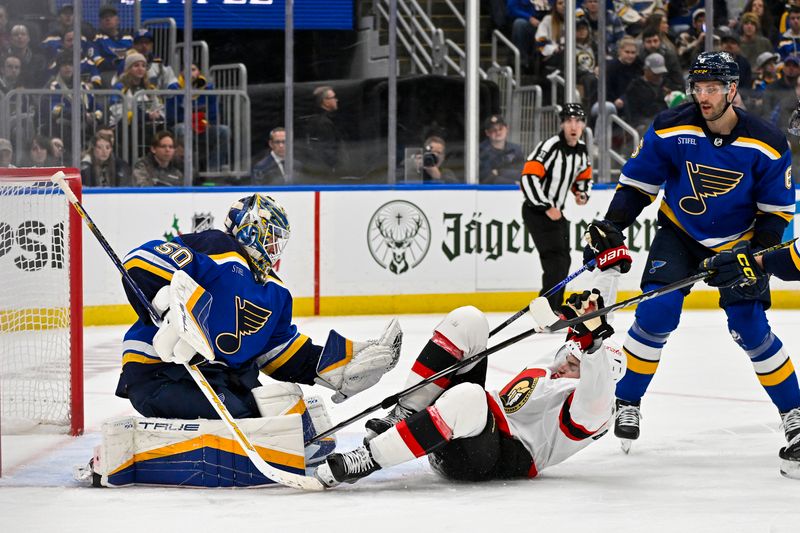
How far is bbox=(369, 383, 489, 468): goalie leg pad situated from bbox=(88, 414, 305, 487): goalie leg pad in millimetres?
273

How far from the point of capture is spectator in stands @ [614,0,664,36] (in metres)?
8.13

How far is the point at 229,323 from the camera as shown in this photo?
3.26 meters

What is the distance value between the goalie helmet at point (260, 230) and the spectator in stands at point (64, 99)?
3854mm

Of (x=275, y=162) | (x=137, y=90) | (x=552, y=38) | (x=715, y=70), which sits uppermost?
(x=552, y=38)

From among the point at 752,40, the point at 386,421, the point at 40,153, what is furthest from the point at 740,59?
the point at 386,421

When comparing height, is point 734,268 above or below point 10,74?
below

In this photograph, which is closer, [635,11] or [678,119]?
[678,119]

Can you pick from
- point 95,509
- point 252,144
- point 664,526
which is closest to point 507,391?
point 664,526

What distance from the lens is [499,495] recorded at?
3131 millimetres

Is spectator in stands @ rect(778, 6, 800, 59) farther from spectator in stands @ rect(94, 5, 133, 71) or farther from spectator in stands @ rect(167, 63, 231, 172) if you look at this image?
spectator in stands @ rect(94, 5, 133, 71)

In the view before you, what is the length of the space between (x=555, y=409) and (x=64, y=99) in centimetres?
448

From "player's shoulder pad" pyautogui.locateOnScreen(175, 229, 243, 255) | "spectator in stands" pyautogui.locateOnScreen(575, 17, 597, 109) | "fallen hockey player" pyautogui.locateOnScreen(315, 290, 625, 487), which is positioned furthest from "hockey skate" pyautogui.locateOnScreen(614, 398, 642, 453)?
"spectator in stands" pyautogui.locateOnScreen(575, 17, 597, 109)

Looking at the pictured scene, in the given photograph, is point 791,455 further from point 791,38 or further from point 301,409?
point 791,38

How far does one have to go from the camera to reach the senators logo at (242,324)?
10.7 feet
